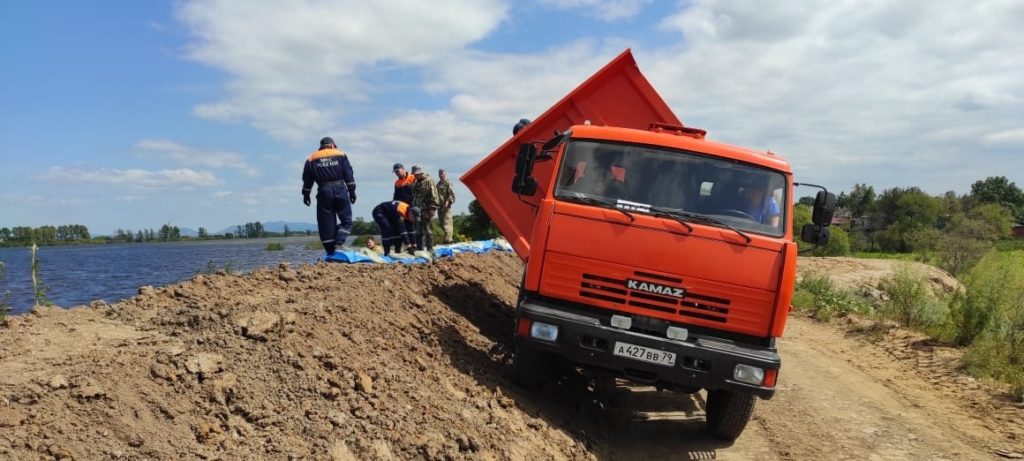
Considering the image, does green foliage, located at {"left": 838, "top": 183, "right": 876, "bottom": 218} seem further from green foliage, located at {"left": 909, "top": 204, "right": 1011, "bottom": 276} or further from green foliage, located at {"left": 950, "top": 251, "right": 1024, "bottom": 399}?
green foliage, located at {"left": 950, "top": 251, "right": 1024, "bottom": 399}

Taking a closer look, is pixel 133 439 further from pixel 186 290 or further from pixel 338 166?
pixel 338 166

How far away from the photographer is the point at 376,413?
4.34 meters

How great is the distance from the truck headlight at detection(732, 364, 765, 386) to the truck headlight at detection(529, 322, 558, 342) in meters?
1.39

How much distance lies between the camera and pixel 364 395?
14.9 ft

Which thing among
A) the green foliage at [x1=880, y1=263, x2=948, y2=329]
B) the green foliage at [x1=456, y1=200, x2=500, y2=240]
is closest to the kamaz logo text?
the green foliage at [x1=880, y1=263, x2=948, y2=329]

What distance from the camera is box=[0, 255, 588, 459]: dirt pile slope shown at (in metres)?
3.43

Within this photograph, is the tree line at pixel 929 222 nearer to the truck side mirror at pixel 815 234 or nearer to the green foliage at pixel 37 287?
the truck side mirror at pixel 815 234

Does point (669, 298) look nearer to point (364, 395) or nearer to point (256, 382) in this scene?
point (364, 395)

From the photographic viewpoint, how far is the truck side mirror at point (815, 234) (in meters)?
6.02

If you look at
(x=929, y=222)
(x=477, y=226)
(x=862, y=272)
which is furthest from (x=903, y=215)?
(x=477, y=226)

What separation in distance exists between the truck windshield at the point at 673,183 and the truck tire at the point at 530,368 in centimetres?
142

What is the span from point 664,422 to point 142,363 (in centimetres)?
467

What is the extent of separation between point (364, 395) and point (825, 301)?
47.8ft

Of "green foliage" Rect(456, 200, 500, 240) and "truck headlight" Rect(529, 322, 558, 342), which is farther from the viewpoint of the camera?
"green foliage" Rect(456, 200, 500, 240)
